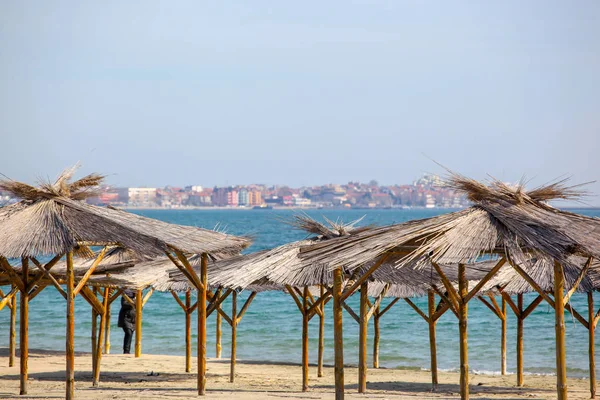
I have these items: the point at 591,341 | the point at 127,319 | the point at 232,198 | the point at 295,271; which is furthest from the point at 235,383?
the point at 232,198

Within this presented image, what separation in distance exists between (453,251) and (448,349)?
14401mm

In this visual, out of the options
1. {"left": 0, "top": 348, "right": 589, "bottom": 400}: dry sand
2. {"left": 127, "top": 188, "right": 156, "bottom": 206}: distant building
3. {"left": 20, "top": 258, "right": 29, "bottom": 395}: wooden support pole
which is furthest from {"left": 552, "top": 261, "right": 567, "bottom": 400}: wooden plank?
{"left": 127, "top": 188, "right": 156, "bottom": 206}: distant building

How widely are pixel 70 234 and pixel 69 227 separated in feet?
0.57

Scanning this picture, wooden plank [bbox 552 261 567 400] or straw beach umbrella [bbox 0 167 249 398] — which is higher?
straw beach umbrella [bbox 0 167 249 398]

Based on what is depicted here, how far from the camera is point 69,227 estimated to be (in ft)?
32.4

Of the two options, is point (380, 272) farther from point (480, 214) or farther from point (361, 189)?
point (361, 189)

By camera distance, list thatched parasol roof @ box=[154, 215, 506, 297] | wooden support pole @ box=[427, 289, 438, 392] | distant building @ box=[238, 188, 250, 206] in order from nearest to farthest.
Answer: thatched parasol roof @ box=[154, 215, 506, 297], wooden support pole @ box=[427, 289, 438, 392], distant building @ box=[238, 188, 250, 206]

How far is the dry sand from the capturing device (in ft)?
39.2

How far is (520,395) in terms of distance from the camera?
42.1 feet

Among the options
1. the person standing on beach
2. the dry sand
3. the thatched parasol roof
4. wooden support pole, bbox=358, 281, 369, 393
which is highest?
the thatched parasol roof

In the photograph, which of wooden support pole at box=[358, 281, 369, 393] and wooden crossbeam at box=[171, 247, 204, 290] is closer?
wooden crossbeam at box=[171, 247, 204, 290]

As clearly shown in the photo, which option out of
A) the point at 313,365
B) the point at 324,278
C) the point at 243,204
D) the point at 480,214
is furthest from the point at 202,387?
the point at 243,204

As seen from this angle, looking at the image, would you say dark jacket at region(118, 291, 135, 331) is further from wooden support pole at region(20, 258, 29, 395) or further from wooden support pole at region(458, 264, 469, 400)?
wooden support pole at region(458, 264, 469, 400)

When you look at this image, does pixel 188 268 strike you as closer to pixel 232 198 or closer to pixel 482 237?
pixel 482 237
